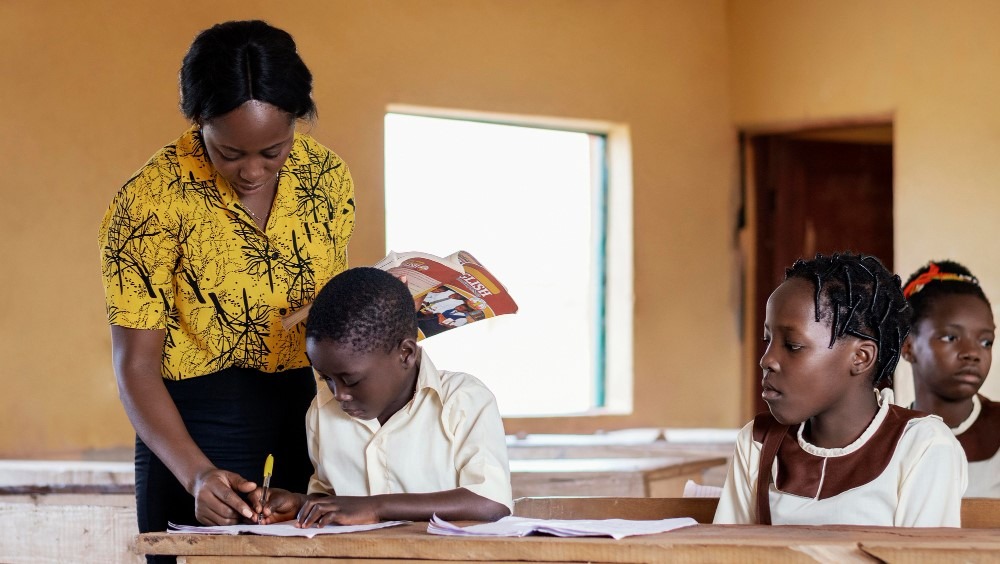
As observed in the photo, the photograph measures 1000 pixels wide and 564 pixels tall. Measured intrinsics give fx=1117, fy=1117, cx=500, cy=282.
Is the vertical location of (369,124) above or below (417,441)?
above

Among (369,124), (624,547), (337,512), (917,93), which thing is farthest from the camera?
(917,93)

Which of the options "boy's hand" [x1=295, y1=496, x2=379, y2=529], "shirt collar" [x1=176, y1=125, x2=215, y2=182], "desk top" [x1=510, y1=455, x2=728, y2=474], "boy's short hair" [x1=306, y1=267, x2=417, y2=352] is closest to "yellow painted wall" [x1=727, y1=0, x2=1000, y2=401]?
"desk top" [x1=510, y1=455, x2=728, y2=474]

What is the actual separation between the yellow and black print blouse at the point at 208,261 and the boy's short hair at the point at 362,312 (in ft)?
0.38

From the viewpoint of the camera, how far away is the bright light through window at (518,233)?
4.98 meters

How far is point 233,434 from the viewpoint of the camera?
2.19m

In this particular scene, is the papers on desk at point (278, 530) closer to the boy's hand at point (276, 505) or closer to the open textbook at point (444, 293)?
the boy's hand at point (276, 505)

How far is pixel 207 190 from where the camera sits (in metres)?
2.13

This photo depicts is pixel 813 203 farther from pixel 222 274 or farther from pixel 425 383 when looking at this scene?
pixel 222 274

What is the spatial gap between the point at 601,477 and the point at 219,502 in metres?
1.93

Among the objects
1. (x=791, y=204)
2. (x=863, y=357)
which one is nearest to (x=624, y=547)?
(x=863, y=357)

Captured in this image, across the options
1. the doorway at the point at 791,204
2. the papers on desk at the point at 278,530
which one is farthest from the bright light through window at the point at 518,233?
the papers on desk at the point at 278,530

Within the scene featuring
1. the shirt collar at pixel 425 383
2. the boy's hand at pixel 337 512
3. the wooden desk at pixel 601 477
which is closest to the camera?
the boy's hand at pixel 337 512

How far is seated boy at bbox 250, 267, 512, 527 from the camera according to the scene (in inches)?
81.2

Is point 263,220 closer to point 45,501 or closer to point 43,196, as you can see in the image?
point 45,501
